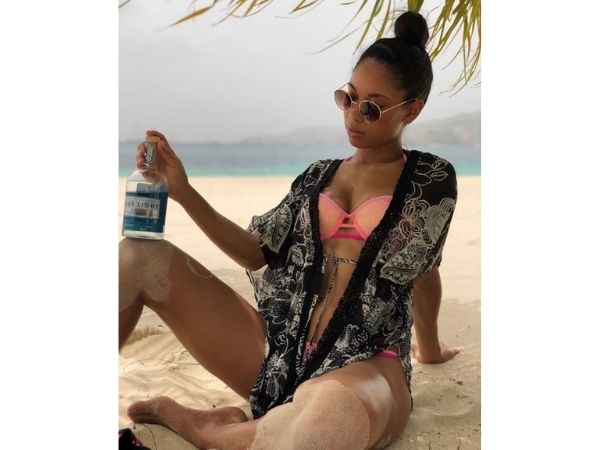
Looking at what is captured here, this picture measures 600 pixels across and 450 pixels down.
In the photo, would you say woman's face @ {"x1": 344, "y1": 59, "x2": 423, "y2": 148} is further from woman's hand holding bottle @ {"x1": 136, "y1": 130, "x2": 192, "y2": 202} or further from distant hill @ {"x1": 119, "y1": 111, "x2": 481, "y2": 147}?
woman's hand holding bottle @ {"x1": 136, "y1": 130, "x2": 192, "y2": 202}

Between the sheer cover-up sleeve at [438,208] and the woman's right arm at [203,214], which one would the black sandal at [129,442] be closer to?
the woman's right arm at [203,214]

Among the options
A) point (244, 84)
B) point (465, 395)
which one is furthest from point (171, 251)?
point (465, 395)

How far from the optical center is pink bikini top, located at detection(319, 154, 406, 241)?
196 centimetres

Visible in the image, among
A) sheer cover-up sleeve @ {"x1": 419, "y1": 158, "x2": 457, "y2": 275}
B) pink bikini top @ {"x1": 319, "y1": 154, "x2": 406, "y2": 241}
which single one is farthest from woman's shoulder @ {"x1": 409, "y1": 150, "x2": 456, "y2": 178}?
pink bikini top @ {"x1": 319, "y1": 154, "x2": 406, "y2": 241}

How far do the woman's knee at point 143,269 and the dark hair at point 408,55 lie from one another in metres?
0.71

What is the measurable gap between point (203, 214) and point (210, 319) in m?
0.28

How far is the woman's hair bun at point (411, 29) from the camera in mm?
2002

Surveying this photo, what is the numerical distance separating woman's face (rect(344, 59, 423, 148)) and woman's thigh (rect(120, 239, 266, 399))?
54 centimetres

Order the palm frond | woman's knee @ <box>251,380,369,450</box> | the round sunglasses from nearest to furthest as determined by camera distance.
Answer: woman's knee @ <box>251,380,369,450</box> < the round sunglasses < the palm frond

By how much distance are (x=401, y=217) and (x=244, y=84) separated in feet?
1.84

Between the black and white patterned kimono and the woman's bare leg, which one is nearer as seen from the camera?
the woman's bare leg

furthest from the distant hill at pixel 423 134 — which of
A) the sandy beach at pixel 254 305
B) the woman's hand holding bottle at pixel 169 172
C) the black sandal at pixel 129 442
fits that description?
the black sandal at pixel 129 442

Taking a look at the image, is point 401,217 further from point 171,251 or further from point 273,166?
point 171,251
